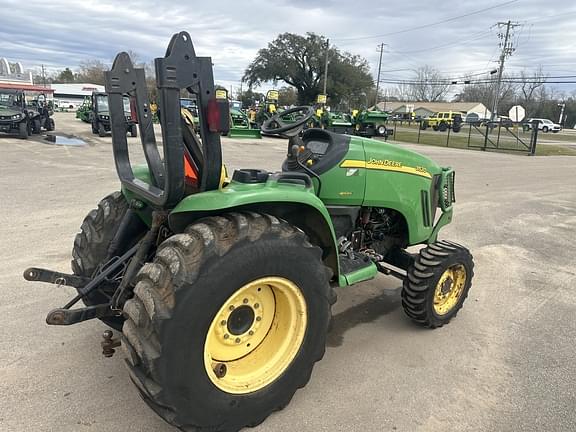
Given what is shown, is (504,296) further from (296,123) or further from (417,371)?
(296,123)

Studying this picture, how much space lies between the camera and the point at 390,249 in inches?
155

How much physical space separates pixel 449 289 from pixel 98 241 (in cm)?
279

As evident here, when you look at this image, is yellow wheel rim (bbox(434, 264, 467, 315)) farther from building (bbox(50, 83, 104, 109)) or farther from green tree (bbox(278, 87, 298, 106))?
building (bbox(50, 83, 104, 109))

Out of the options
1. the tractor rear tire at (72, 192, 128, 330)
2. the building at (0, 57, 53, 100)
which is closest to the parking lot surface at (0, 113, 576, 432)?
the tractor rear tire at (72, 192, 128, 330)

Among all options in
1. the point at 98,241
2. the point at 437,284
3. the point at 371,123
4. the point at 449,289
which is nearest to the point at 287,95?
the point at 371,123

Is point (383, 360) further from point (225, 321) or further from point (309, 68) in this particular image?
point (309, 68)

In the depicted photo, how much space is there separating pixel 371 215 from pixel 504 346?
1.44 m

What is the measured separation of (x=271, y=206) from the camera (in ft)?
8.30

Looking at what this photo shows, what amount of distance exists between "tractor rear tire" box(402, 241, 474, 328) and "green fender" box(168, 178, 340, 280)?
86 centimetres

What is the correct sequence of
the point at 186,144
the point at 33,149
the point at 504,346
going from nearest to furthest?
the point at 186,144
the point at 504,346
the point at 33,149

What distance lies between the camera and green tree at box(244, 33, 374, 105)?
2298 inches

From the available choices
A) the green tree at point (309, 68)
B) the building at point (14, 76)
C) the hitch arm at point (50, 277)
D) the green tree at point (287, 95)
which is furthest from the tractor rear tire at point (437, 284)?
the green tree at point (287, 95)

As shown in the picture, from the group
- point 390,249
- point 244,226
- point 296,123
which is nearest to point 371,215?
point 390,249

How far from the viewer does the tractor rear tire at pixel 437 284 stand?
11.4 ft
